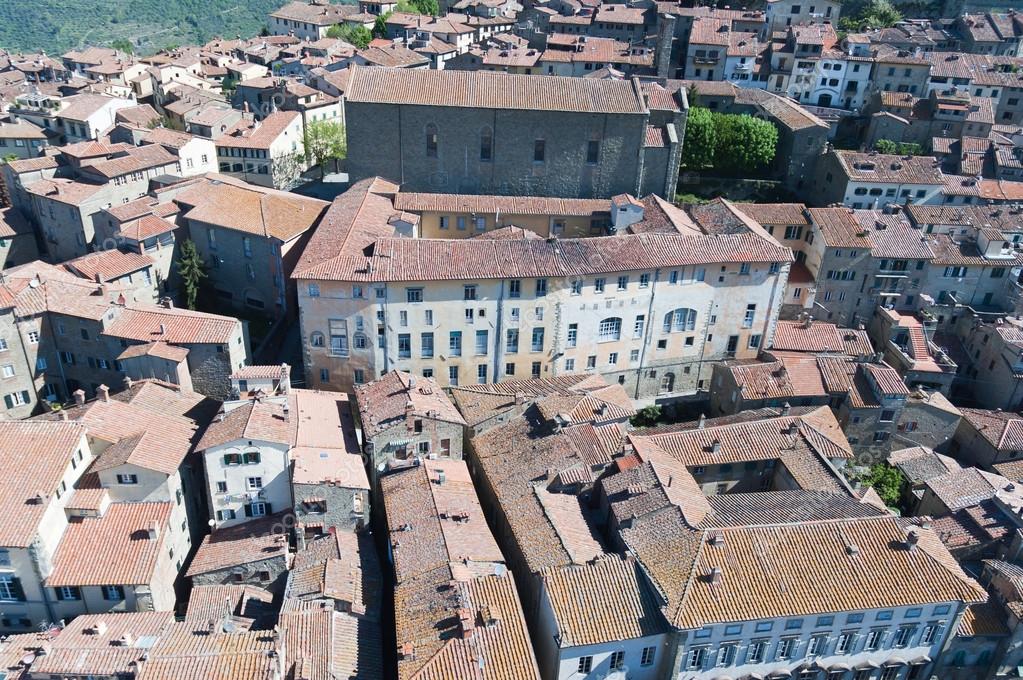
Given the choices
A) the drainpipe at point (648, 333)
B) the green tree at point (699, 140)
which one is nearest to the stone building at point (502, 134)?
the green tree at point (699, 140)

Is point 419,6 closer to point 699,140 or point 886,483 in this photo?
point 699,140

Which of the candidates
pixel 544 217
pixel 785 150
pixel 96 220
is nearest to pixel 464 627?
pixel 544 217

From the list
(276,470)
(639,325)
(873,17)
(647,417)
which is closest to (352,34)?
(873,17)

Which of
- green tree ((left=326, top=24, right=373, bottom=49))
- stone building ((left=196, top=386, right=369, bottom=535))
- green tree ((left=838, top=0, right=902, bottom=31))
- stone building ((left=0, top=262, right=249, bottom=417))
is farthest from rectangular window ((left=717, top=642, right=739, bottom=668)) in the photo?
green tree ((left=326, top=24, right=373, bottom=49))

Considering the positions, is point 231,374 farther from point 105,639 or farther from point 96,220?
point 96,220

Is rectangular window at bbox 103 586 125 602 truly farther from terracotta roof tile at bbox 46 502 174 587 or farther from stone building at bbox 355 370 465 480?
stone building at bbox 355 370 465 480

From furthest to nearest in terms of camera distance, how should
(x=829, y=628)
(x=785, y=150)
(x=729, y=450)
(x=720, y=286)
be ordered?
(x=785, y=150) → (x=720, y=286) → (x=729, y=450) → (x=829, y=628)

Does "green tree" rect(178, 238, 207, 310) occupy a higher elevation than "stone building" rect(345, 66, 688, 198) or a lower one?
Answer: lower

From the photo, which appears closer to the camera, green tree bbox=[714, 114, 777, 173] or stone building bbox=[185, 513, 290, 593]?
stone building bbox=[185, 513, 290, 593]
